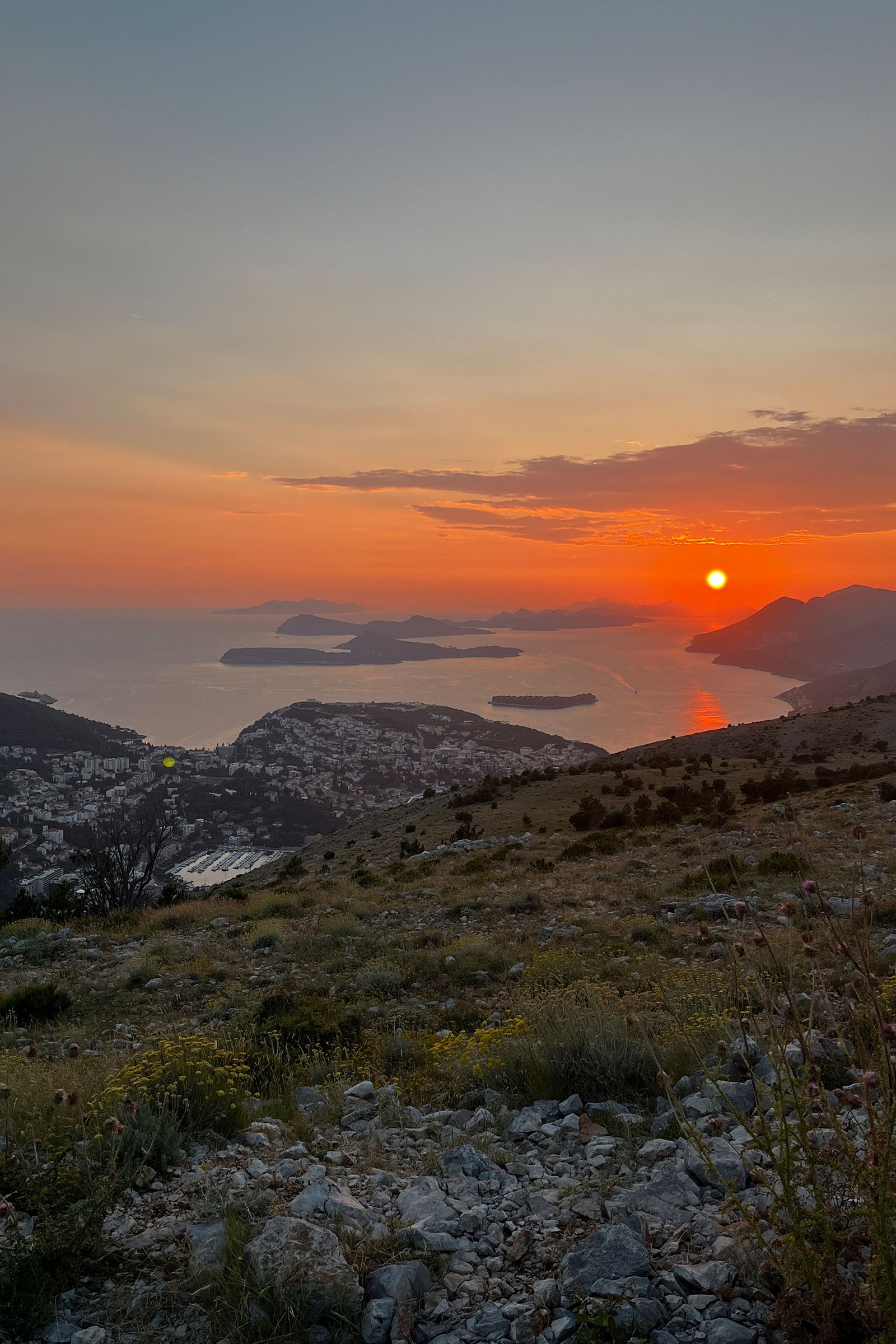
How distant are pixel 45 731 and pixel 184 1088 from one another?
90.6 metres

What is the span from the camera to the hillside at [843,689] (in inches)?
3935

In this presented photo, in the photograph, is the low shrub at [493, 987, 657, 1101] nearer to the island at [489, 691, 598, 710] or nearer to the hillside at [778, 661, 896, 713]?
the hillside at [778, 661, 896, 713]

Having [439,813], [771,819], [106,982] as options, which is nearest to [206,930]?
[106,982]

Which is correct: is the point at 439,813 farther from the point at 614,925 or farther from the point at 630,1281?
the point at 630,1281

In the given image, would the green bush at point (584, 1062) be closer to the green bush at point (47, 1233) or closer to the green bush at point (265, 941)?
the green bush at point (47, 1233)

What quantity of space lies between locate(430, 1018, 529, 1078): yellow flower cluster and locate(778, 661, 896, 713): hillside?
9586 centimetres

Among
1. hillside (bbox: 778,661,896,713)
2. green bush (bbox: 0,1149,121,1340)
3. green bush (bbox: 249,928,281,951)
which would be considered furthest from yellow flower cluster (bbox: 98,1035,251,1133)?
hillside (bbox: 778,661,896,713)

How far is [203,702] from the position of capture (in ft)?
560

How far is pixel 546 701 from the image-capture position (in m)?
134

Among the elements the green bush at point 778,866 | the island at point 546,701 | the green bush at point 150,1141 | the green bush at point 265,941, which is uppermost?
the green bush at point 150,1141

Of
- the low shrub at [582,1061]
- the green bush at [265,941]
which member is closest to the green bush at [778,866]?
the low shrub at [582,1061]

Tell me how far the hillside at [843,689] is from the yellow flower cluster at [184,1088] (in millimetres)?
98009

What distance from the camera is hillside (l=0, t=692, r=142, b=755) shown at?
259ft

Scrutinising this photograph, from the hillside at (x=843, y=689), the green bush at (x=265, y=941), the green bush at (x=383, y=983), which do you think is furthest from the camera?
the hillside at (x=843, y=689)
